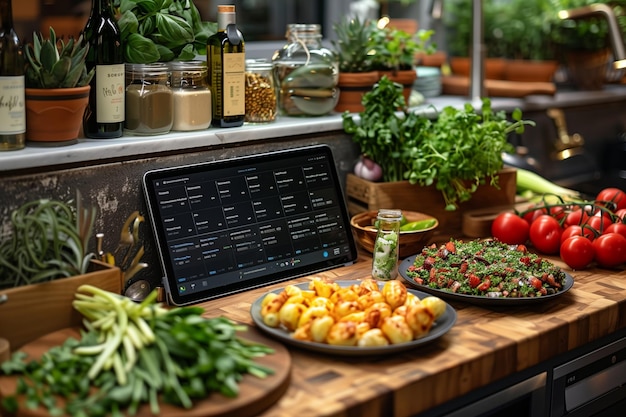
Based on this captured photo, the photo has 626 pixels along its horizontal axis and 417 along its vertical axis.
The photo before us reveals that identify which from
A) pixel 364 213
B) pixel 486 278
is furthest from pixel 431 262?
pixel 364 213

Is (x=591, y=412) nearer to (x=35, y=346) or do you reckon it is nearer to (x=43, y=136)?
(x=35, y=346)

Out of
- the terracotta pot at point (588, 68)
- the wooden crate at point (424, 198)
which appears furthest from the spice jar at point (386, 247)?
the terracotta pot at point (588, 68)

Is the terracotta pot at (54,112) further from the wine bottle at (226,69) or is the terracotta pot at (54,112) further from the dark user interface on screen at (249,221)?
the wine bottle at (226,69)

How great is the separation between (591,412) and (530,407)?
0.25 m

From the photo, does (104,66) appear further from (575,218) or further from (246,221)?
(575,218)

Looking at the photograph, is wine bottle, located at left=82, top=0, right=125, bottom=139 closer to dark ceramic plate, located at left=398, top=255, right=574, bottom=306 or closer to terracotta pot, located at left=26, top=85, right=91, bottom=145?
terracotta pot, located at left=26, top=85, right=91, bottom=145

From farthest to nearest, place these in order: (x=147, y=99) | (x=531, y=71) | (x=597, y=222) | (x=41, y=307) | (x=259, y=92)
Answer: (x=531, y=71) < (x=597, y=222) < (x=259, y=92) < (x=147, y=99) < (x=41, y=307)

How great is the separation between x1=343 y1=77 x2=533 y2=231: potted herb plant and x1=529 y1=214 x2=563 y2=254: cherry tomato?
20 centimetres

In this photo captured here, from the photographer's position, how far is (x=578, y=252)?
2139mm

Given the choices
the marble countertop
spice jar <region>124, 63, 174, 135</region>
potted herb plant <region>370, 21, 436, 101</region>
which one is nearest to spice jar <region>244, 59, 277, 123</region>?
the marble countertop

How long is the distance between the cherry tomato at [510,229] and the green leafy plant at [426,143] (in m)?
0.11

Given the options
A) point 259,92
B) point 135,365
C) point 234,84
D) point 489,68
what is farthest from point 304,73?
point 489,68

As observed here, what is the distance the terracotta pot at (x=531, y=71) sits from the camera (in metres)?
3.25

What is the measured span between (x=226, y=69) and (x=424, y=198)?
66 centimetres
